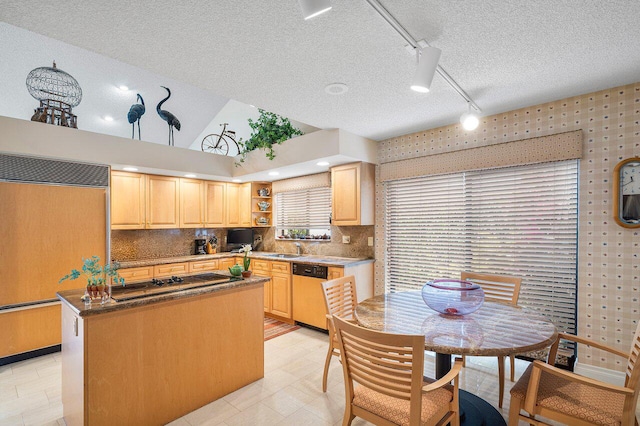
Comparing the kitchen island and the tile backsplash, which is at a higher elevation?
→ the tile backsplash

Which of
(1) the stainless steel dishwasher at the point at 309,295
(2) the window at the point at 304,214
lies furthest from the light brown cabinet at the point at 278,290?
(2) the window at the point at 304,214

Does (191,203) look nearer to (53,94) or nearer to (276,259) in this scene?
(276,259)

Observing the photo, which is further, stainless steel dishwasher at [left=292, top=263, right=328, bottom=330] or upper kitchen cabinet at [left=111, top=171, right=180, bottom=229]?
upper kitchen cabinet at [left=111, top=171, right=180, bottom=229]

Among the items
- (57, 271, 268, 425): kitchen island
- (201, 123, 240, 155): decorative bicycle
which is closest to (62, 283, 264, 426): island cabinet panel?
(57, 271, 268, 425): kitchen island

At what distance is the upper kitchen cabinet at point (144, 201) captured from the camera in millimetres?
4273

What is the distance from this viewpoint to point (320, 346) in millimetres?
3592

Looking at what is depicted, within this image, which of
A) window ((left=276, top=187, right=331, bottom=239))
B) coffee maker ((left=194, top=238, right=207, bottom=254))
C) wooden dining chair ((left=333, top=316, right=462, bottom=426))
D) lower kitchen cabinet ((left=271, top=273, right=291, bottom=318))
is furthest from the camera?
coffee maker ((left=194, top=238, right=207, bottom=254))

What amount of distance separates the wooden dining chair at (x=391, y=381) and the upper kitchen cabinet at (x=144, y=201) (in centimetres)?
388

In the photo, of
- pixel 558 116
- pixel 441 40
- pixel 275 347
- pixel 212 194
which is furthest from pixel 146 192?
pixel 558 116

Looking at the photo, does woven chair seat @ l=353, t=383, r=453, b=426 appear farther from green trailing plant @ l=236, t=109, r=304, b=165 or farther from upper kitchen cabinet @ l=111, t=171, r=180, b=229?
upper kitchen cabinet @ l=111, t=171, r=180, b=229

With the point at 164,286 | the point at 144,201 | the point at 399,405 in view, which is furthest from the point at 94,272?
the point at 144,201

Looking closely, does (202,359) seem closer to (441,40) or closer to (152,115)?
(441,40)

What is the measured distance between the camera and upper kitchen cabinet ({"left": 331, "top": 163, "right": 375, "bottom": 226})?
13.4ft

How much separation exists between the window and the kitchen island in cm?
229
